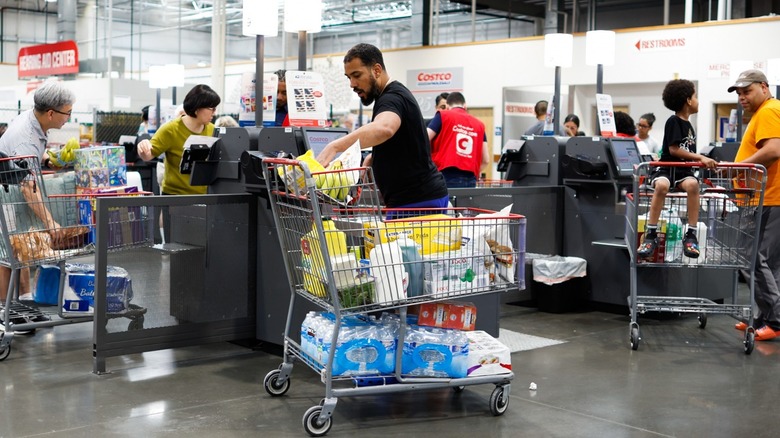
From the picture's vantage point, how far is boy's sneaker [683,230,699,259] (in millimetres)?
5175

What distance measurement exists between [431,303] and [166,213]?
164 centimetres

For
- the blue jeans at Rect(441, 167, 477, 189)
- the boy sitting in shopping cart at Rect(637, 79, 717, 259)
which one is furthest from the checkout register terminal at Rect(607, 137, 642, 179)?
the blue jeans at Rect(441, 167, 477, 189)

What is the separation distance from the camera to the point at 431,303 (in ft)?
11.9

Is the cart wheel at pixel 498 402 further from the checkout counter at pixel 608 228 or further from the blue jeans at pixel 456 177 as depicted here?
the blue jeans at pixel 456 177

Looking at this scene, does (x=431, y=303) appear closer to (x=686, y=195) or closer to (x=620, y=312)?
(x=686, y=195)

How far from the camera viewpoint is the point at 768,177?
5.46 m

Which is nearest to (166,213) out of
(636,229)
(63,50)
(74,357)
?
(74,357)

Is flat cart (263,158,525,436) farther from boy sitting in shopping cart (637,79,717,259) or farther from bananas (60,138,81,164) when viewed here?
bananas (60,138,81,164)

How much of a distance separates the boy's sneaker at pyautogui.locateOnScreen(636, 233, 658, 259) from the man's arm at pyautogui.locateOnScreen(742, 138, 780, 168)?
784 millimetres

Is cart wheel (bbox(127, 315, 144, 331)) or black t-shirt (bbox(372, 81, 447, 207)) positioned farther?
cart wheel (bbox(127, 315, 144, 331))

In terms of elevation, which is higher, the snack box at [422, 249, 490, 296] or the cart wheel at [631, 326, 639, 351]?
the snack box at [422, 249, 490, 296]

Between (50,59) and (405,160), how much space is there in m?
16.6

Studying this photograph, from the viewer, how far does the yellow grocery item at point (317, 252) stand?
3410mm

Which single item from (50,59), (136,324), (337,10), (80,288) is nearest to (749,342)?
(136,324)
